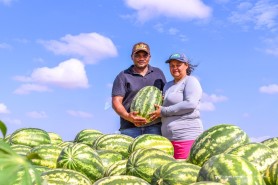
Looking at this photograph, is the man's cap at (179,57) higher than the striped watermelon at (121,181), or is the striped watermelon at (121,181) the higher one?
the man's cap at (179,57)

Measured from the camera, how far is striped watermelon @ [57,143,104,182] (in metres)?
3.38

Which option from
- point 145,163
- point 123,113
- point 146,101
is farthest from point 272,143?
point 123,113

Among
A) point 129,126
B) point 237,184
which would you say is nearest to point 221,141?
point 237,184

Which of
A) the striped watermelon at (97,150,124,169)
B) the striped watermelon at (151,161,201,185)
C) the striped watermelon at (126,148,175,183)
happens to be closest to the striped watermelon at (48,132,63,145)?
the striped watermelon at (97,150,124,169)

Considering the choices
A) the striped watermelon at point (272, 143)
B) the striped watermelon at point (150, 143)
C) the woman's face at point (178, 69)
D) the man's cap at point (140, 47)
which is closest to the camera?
the striped watermelon at point (272, 143)

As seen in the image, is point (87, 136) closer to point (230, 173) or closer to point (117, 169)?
point (117, 169)

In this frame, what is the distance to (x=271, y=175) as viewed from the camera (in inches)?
109

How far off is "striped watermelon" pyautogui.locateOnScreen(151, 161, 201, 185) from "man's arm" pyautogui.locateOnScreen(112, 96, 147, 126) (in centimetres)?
286

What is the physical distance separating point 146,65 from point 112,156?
9.69ft

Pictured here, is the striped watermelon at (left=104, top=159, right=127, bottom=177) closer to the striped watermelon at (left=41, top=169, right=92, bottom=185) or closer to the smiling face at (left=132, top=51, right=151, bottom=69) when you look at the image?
the striped watermelon at (left=41, top=169, right=92, bottom=185)

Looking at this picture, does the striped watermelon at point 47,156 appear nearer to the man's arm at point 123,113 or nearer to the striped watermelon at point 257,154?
the striped watermelon at point 257,154

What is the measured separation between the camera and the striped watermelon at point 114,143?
4.50 m

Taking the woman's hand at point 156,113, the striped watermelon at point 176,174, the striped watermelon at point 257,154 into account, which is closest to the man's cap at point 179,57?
the woman's hand at point 156,113

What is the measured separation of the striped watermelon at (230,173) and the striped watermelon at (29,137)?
293cm
